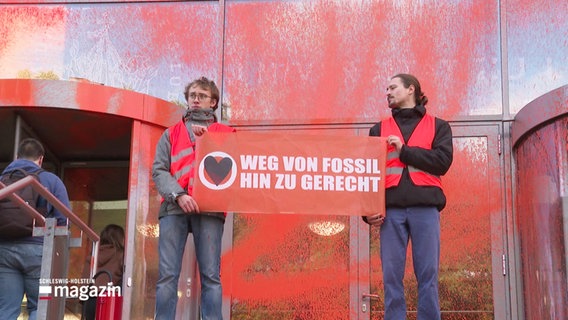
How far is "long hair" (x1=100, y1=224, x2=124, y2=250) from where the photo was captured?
7.83 m

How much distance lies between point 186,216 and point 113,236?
2.55 meters

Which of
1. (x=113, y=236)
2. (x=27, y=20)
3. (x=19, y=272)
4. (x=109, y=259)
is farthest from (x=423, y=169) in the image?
(x=27, y=20)

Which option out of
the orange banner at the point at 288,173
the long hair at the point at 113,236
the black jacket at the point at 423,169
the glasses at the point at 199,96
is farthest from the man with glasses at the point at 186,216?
the long hair at the point at 113,236

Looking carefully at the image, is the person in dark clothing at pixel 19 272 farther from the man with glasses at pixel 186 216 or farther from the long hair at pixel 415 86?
the long hair at pixel 415 86

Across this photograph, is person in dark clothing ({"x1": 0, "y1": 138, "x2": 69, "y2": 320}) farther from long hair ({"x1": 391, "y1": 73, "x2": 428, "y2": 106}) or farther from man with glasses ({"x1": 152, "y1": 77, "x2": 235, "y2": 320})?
long hair ({"x1": 391, "y1": 73, "x2": 428, "y2": 106})

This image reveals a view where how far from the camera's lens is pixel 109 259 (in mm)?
7625

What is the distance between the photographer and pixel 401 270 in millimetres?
5305

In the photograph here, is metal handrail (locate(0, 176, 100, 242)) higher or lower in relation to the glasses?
lower

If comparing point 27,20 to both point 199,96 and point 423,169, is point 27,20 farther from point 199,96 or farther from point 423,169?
point 423,169

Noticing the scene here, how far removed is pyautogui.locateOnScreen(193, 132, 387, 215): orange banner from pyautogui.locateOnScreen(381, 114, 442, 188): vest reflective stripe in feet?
0.16

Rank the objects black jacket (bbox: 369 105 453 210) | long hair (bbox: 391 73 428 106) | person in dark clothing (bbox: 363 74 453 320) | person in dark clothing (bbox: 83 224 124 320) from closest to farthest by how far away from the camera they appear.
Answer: person in dark clothing (bbox: 363 74 453 320), black jacket (bbox: 369 105 453 210), long hair (bbox: 391 73 428 106), person in dark clothing (bbox: 83 224 124 320)

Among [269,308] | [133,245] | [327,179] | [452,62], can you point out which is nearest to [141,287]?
[133,245]

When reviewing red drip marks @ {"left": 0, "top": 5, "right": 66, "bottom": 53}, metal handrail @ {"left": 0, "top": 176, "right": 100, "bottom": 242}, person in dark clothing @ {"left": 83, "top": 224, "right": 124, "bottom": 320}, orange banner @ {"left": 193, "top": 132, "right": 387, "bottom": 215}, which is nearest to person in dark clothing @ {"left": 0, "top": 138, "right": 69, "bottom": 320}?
metal handrail @ {"left": 0, "top": 176, "right": 100, "bottom": 242}

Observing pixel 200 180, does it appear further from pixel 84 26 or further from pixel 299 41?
pixel 84 26
